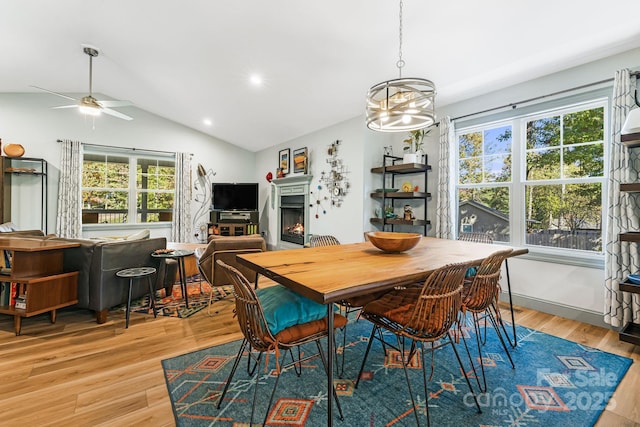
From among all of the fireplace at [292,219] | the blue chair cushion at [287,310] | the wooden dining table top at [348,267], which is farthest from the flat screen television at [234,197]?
the blue chair cushion at [287,310]

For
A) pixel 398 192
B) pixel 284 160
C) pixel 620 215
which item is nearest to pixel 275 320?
pixel 620 215

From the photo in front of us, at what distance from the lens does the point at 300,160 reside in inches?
225

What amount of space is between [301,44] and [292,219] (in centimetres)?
361

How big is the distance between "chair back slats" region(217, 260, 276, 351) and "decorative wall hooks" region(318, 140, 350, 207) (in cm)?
336

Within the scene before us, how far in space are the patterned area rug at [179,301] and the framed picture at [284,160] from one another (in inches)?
117

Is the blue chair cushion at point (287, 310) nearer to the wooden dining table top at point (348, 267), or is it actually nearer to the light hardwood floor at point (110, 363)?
the wooden dining table top at point (348, 267)

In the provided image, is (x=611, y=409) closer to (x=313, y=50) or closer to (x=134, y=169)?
(x=313, y=50)

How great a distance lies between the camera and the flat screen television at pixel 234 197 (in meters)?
6.75

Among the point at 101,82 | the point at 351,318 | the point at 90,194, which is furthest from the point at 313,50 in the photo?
the point at 90,194

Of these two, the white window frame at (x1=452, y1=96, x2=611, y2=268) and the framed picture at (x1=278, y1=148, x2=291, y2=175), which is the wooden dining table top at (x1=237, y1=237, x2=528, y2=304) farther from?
the framed picture at (x1=278, y1=148, x2=291, y2=175)

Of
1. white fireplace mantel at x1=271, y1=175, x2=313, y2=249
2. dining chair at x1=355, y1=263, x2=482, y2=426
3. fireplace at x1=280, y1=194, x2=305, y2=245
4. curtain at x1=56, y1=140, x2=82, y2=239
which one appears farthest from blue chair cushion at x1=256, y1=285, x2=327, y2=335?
curtain at x1=56, y1=140, x2=82, y2=239

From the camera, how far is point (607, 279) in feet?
8.80

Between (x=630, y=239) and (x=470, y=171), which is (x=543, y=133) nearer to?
(x=470, y=171)

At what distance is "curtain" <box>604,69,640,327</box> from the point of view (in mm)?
2561
